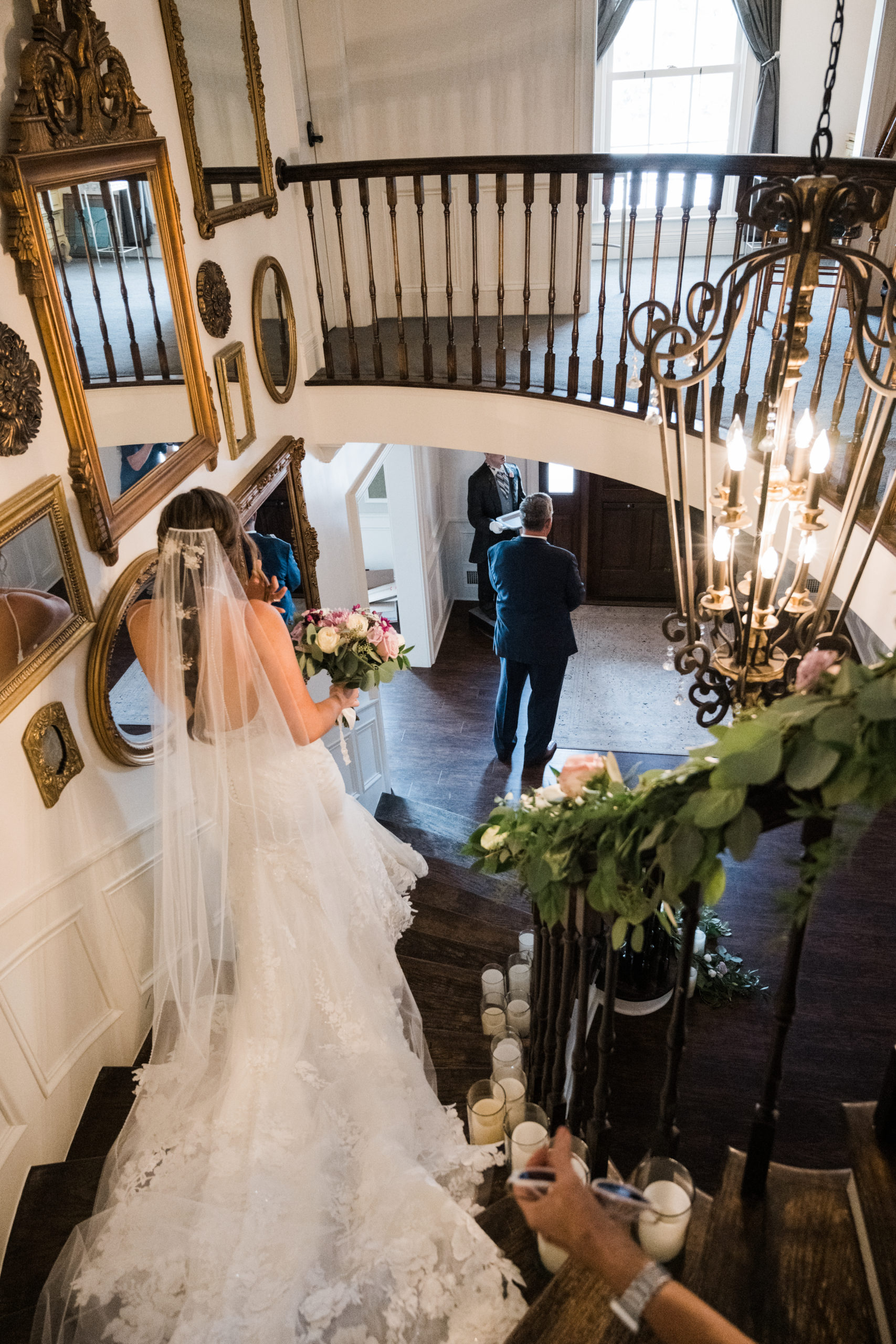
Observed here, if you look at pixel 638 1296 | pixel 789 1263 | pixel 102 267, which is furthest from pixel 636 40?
pixel 638 1296

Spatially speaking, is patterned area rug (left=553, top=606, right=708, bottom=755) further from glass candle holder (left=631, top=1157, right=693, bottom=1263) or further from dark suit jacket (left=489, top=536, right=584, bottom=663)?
glass candle holder (left=631, top=1157, right=693, bottom=1263)

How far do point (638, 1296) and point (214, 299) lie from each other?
388 centimetres

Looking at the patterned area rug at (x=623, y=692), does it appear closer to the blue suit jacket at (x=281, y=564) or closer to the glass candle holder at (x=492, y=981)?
the blue suit jacket at (x=281, y=564)

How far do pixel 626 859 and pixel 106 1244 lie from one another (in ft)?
6.13

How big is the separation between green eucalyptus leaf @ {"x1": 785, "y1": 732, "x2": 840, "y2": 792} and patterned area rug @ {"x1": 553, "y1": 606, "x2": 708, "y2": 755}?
476cm

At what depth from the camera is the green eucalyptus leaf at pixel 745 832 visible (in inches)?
50.1

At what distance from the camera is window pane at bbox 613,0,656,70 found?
6852 mm

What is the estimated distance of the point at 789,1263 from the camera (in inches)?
63.7

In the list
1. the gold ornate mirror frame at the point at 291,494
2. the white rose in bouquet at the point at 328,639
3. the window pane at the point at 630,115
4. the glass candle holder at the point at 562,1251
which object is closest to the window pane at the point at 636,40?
the window pane at the point at 630,115

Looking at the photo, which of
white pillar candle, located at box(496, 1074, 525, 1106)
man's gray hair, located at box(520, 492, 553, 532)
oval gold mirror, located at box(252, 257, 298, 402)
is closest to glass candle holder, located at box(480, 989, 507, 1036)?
white pillar candle, located at box(496, 1074, 525, 1106)

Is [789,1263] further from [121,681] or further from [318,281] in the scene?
[318,281]

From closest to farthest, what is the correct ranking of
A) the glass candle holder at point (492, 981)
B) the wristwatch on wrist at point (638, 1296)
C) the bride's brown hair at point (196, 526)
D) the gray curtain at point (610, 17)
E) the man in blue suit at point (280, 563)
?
the wristwatch on wrist at point (638, 1296) → the bride's brown hair at point (196, 526) → the glass candle holder at point (492, 981) → the man in blue suit at point (280, 563) → the gray curtain at point (610, 17)

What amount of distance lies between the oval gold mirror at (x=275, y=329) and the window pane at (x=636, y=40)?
4.29 m

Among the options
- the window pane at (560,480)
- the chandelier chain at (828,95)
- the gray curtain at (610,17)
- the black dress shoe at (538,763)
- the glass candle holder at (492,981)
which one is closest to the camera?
the chandelier chain at (828,95)
